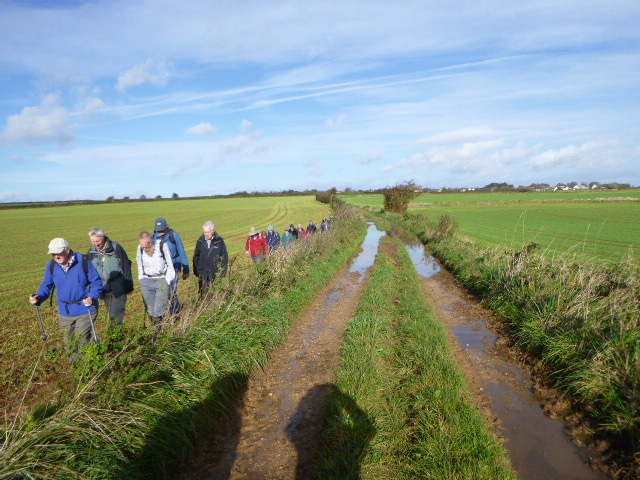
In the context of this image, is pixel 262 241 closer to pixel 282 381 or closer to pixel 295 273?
pixel 295 273

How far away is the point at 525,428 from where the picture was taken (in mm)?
4605

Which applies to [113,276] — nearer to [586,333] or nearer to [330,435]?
[330,435]

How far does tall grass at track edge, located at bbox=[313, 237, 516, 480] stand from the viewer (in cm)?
363

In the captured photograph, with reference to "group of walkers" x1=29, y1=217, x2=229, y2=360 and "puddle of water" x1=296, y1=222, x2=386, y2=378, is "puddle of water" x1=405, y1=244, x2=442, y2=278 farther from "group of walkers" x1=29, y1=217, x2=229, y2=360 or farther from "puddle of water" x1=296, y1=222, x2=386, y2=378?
"group of walkers" x1=29, y1=217, x2=229, y2=360

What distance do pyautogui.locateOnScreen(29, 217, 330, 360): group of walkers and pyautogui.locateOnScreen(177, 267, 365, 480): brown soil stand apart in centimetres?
173

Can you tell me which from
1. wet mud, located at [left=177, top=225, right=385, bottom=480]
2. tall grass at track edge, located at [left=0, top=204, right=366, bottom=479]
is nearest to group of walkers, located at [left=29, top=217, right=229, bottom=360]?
tall grass at track edge, located at [left=0, top=204, right=366, bottom=479]

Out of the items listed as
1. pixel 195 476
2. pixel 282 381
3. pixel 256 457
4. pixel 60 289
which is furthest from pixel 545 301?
pixel 60 289

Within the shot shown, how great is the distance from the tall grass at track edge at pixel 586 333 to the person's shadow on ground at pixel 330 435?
283cm

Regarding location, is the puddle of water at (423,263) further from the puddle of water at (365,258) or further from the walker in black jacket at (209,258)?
the walker in black jacket at (209,258)

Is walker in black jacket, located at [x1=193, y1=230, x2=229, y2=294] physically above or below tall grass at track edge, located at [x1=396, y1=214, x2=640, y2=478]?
above

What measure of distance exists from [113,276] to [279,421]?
11.6 ft

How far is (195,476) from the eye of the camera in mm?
3648

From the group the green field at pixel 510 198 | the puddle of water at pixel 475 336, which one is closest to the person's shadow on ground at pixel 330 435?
the puddle of water at pixel 475 336

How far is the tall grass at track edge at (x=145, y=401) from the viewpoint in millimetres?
2975
